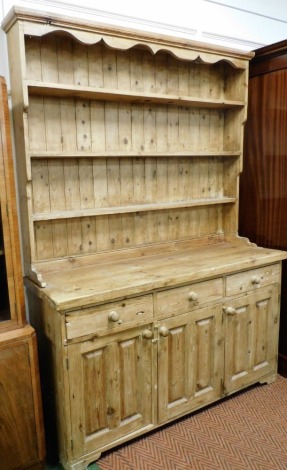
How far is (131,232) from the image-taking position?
2525mm

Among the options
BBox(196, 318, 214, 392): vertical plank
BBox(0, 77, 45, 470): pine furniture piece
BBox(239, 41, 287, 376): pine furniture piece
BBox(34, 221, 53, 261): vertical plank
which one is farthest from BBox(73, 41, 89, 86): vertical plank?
BBox(196, 318, 214, 392): vertical plank

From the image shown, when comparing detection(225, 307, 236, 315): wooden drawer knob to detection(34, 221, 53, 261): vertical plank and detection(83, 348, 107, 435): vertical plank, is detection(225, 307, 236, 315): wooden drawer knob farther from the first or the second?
detection(34, 221, 53, 261): vertical plank

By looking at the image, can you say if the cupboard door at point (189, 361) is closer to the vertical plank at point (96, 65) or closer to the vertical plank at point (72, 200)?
the vertical plank at point (72, 200)

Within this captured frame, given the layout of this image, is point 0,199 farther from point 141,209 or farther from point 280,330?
point 280,330

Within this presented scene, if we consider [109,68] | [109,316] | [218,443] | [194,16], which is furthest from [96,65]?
[218,443]

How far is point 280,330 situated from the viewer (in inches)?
111

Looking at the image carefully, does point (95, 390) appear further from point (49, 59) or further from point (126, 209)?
point (49, 59)

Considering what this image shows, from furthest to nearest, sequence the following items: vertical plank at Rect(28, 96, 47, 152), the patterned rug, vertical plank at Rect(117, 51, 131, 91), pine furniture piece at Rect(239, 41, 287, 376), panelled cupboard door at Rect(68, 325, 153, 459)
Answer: pine furniture piece at Rect(239, 41, 287, 376) < vertical plank at Rect(117, 51, 131, 91) < vertical plank at Rect(28, 96, 47, 152) < the patterned rug < panelled cupboard door at Rect(68, 325, 153, 459)

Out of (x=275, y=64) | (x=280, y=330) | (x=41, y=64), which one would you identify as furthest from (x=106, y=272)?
(x=275, y=64)

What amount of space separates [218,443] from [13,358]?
119cm

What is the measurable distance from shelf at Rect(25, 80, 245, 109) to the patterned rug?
1.87 m

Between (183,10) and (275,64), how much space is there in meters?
0.70

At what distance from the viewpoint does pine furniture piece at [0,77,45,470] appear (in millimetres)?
1747

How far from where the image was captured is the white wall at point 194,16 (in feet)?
7.24
